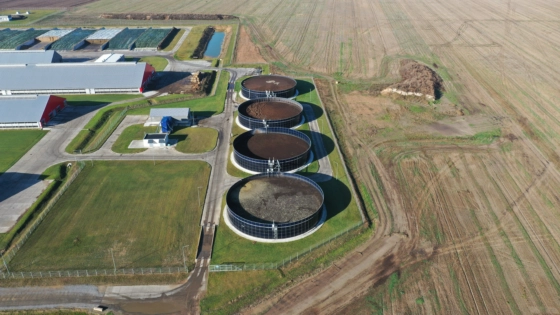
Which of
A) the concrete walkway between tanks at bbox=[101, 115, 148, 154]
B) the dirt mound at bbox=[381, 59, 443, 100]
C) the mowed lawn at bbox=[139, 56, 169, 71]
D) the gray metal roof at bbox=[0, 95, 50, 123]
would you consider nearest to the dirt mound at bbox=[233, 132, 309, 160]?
the concrete walkway between tanks at bbox=[101, 115, 148, 154]

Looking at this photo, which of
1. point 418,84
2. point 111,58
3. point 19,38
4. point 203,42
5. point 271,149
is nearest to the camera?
point 271,149

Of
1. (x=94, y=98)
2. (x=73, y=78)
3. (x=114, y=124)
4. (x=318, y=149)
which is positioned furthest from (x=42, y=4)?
(x=318, y=149)

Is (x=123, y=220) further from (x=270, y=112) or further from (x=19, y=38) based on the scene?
(x=19, y=38)

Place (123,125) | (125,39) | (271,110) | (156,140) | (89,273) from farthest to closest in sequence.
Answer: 1. (125,39)
2. (271,110)
3. (123,125)
4. (156,140)
5. (89,273)

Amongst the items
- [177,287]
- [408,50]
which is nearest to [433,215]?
[177,287]

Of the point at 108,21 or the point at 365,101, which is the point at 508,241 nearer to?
the point at 365,101

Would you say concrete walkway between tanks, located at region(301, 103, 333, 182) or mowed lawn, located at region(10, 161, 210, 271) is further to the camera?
concrete walkway between tanks, located at region(301, 103, 333, 182)

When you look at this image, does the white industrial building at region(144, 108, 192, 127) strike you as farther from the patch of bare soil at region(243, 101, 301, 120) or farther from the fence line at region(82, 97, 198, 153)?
the patch of bare soil at region(243, 101, 301, 120)
